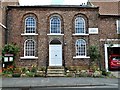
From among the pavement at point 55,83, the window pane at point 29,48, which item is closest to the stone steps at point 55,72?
the window pane at point 29,48

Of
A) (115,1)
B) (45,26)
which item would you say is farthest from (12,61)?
(115,1)

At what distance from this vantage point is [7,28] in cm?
2744

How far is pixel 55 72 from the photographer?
24.8m

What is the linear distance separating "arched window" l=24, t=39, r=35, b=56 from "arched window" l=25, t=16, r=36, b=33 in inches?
45.4

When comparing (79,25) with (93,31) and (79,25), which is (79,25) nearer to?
(79,25)

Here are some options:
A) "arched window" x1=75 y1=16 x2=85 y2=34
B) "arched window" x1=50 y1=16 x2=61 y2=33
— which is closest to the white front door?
"arched window" x1=50 y1=16 x2=61 y2=33

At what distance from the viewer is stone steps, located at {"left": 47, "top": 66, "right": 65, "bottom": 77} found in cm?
2389

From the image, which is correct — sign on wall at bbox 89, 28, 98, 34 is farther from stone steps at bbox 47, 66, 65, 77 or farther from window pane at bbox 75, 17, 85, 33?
stone steps at bbox 47, 66, 65, 77

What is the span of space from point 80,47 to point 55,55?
9.67 feet

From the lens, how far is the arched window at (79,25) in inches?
1095

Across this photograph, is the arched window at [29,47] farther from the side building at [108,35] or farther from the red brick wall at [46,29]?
the side building at [108,35]

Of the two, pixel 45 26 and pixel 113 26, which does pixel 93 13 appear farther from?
pixel 45 26

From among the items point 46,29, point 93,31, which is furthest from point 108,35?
point 46,29

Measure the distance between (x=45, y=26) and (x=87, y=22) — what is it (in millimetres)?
4809
